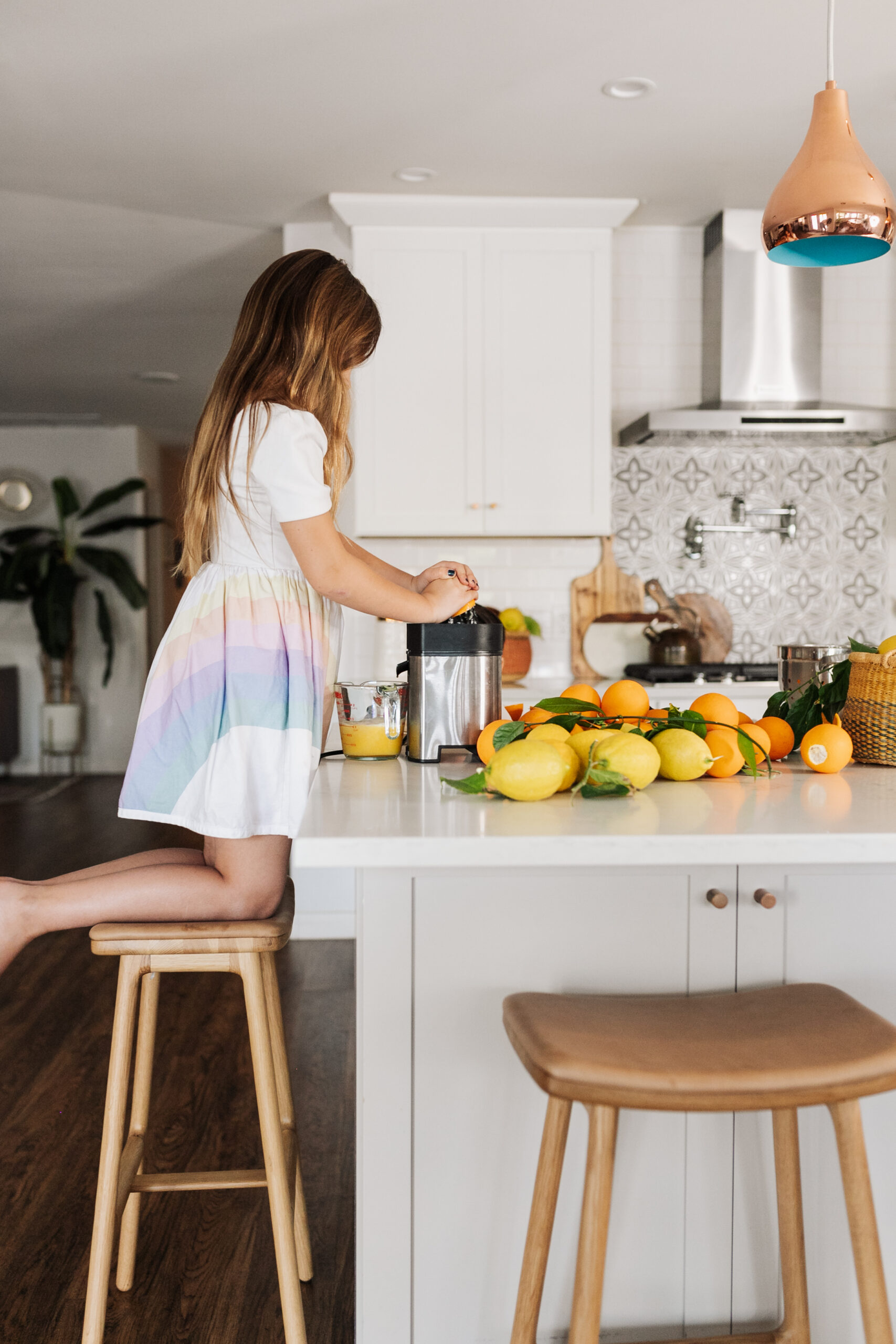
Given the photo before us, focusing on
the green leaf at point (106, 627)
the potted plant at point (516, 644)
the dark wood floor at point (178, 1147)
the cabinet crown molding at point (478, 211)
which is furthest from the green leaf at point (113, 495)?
the potted plant at point (516, 644)

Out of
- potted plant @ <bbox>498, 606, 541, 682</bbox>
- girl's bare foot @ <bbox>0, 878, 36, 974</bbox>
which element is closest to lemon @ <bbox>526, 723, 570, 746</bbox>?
girl's bare foot @ <bbox>0, 878, 36, 974</bbox>

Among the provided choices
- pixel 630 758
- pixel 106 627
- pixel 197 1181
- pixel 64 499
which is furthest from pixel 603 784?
pixel 64 499

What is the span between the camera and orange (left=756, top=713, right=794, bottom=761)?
1595 millimetres

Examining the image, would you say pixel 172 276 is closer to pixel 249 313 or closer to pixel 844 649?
pixel 249 313

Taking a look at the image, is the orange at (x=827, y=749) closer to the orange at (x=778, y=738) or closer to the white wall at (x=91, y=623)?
the orange at (x=778, y=738)

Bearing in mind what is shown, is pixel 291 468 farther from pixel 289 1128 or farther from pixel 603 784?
pixel 289 1128

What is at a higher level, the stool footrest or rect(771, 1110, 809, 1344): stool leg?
rect(771, 1110, 809, 1344): stool leg

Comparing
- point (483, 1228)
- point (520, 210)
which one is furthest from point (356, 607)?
point (520, 210)

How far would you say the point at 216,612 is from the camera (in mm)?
1573

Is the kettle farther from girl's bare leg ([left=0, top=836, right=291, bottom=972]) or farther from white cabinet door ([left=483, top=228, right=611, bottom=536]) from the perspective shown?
white cabinet door ([left=483, top=228, right=611, bottom=536])

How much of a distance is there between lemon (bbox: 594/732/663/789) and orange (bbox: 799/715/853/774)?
0.31m

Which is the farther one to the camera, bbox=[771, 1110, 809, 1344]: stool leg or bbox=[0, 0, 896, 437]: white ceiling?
bbox=[0, 0, 896, 437]: white ceiling

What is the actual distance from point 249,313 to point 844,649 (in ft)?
3.62

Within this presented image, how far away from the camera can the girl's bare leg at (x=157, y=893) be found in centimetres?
142
